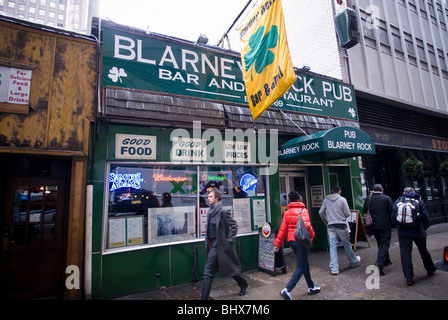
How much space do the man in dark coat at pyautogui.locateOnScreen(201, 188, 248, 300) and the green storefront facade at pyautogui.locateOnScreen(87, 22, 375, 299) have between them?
1443 millimetres

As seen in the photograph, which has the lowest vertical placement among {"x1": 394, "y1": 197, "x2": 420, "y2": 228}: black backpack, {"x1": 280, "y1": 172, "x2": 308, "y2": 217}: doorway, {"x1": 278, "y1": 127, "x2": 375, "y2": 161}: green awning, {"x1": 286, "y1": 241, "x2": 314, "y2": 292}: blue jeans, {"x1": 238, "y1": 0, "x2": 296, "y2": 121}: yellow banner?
{"x1": 286, "y1": 241, "x2": 314, "y2": 292}: blue jeans

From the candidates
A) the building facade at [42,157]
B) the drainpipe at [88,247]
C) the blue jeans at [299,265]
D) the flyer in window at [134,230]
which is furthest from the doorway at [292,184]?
the building facade at [42,157]

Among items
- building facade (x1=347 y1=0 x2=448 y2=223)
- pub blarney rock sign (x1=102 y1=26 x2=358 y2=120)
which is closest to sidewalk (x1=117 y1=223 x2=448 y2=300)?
pub blarney rock sign (x1=102 y1=26 x2=358 y2=120)

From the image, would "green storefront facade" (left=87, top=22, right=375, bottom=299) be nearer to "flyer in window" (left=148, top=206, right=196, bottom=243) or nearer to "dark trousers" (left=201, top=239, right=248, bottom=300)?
"flyer in window" (left=148, top=206, right=196, bottom=243)

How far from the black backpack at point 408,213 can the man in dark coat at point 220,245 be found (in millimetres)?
3218

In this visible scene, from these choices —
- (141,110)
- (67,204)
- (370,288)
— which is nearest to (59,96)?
(141,110)

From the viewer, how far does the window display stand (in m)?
5.11

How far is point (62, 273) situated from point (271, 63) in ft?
19.1

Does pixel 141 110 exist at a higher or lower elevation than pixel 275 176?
higher

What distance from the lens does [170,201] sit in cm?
563

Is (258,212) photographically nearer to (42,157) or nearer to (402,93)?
(42,157)

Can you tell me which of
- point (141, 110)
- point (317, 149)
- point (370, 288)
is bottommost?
point (370, 288)
